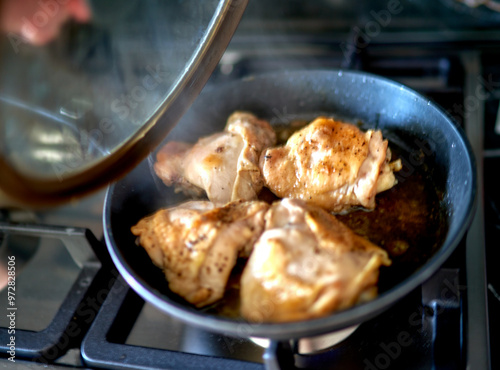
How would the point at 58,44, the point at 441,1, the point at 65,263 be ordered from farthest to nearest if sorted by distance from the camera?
1. the point at 441,1
2. the point at 58,44
3. the point at 65,263

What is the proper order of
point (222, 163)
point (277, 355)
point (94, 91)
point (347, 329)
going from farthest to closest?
1. point (94, 91)
2. point (222, 163)
3. point (347, 329)
4. point (277, 355)

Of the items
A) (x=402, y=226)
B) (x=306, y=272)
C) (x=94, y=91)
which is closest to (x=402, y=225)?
(x=402, y=226)

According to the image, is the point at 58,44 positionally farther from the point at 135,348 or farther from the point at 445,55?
the point at 445,55

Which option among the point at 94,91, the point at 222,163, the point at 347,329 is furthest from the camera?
the point at 94,91

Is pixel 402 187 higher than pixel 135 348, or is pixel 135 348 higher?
pixel 402 187

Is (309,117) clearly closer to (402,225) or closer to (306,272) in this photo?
(402,225)

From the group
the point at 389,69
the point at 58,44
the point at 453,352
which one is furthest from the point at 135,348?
the point at 389,69

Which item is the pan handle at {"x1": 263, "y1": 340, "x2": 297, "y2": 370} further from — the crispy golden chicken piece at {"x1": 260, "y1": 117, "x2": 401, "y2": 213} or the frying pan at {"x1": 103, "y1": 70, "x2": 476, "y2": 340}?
the crispy golden chicken piece at {"x1": 260, "y1": 117, "x2": 401, "y2": 213}
